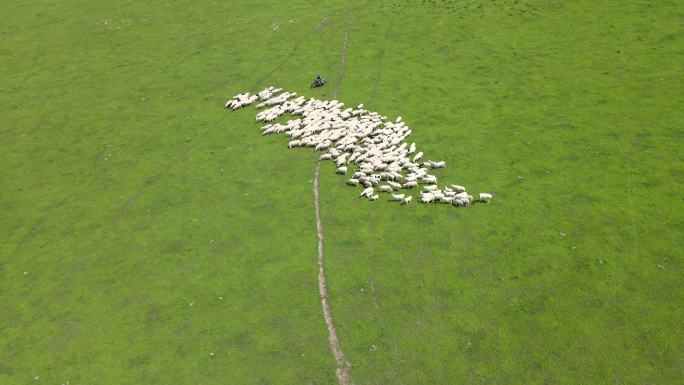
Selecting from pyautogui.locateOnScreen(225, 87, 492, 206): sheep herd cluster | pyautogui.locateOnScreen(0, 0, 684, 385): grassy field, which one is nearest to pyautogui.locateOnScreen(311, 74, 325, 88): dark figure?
pyautogui.locateOnScreen(0, 0, 684, 385): grassy field

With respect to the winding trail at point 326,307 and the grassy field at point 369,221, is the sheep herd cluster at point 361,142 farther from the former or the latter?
the winding trail at point 326,307

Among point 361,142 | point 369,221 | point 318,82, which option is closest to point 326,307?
point 369,221

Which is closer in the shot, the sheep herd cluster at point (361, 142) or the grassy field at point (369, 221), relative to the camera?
the grassy field at point (369, 221)

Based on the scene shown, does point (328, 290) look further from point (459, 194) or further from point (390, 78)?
point (390, 78)

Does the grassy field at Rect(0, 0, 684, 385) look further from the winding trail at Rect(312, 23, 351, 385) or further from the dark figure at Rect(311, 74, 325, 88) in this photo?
the dark figure at Rect(311, 74, 325, 88)

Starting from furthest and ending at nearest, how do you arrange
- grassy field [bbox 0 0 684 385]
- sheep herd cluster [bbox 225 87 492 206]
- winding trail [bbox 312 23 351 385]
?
sheep herd cluster [bbox 225 87 492 206], grassy field [bbox 0 0 684 385], winding trail [bbox 312 23 351 385]

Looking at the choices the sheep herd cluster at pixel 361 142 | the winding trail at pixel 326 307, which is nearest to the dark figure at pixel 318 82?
the sheep herd cluster at pixel 361 142
